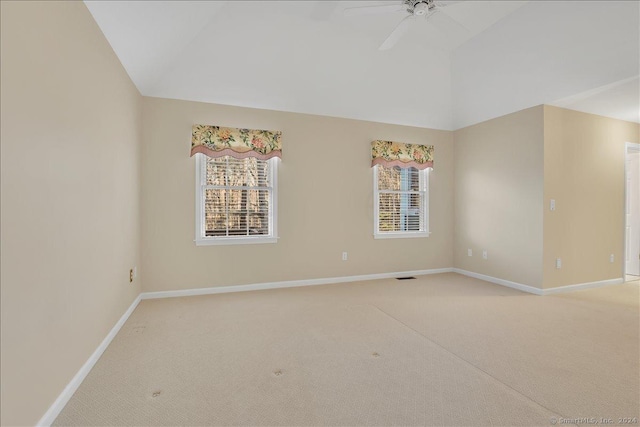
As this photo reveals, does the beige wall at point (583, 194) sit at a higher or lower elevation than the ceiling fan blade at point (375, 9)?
lower

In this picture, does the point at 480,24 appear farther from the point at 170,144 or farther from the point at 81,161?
the point at 81,161

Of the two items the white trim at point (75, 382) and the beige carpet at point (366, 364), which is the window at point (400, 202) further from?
the white trim at point (75, 382)

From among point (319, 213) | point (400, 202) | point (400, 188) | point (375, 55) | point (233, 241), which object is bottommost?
point (233, 241)

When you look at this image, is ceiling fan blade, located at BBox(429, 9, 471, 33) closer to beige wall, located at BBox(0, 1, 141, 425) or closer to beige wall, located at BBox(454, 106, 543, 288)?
beige wall, located at BBox(454, 106, 543, 288)

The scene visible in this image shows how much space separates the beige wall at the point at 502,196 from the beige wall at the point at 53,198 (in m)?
4.69

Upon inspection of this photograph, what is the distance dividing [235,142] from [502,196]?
377 cm

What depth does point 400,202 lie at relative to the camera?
4.99m

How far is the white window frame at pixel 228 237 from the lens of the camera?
385 centimetres

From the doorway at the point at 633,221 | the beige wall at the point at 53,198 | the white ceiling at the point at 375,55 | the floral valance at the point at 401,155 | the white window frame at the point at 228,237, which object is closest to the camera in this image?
the beige wall at the point at 53,198

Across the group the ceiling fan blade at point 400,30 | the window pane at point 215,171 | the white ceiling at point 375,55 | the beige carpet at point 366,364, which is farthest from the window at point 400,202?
the window pane at point 215,171

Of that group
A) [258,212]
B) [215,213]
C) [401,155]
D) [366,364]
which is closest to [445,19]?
[401,155]

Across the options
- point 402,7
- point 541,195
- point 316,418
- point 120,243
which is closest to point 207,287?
point 120,243

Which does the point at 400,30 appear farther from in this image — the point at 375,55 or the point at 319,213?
the point at 319,213

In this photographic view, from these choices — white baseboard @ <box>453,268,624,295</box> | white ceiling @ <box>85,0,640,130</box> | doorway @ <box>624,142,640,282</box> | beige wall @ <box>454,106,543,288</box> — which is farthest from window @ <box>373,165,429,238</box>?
doorway @ <box>624,142,640,282</box>
